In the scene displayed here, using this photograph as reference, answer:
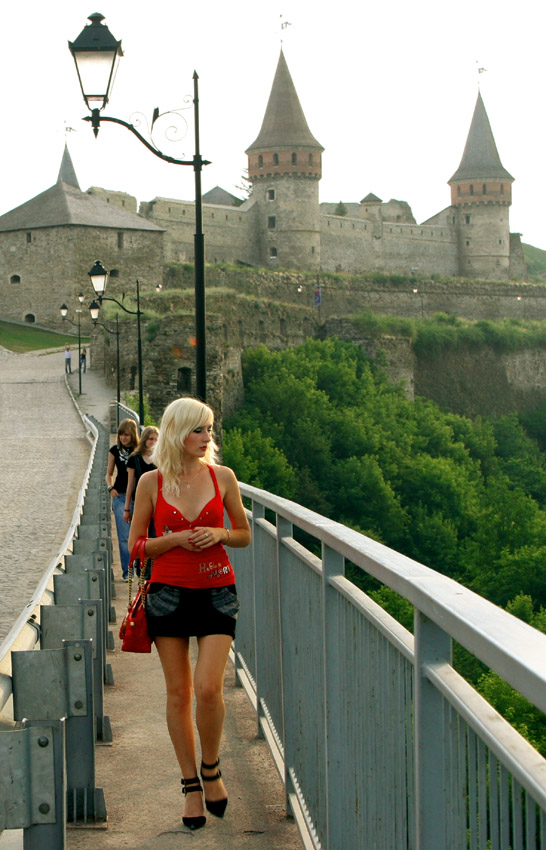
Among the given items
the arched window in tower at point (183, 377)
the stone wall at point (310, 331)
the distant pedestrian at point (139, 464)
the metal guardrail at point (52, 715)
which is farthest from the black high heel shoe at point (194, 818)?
the arched window in tower at point (183, 377)

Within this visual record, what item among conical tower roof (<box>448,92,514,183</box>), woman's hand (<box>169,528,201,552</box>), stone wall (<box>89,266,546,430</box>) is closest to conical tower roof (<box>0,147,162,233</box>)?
stone wall (<box>89,266,546,430</box>)

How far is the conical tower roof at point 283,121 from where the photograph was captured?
6688cm

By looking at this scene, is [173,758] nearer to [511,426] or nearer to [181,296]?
[181,296]

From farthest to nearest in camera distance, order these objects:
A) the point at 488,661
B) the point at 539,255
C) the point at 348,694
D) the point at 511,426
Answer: the point at 539,255 → the point at 511,426 → the point at 348,694 → the point at 488,661

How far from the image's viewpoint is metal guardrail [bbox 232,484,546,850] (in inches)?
59.6

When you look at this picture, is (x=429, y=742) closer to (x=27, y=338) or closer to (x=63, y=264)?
(x=27, y=338)

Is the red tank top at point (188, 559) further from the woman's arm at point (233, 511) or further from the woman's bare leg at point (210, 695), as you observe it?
the woman's bare leg at point (210, 695)

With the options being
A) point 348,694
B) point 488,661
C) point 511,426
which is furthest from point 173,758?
point 511,426

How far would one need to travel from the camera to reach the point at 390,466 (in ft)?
126

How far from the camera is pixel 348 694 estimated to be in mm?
2877

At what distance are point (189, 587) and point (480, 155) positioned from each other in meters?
77.9

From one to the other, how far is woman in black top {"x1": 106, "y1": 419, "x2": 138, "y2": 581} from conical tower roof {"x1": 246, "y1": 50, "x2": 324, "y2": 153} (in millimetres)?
60023

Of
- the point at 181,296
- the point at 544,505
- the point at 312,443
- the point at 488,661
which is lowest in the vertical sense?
the point at 544,505

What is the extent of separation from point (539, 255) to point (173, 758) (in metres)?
158
